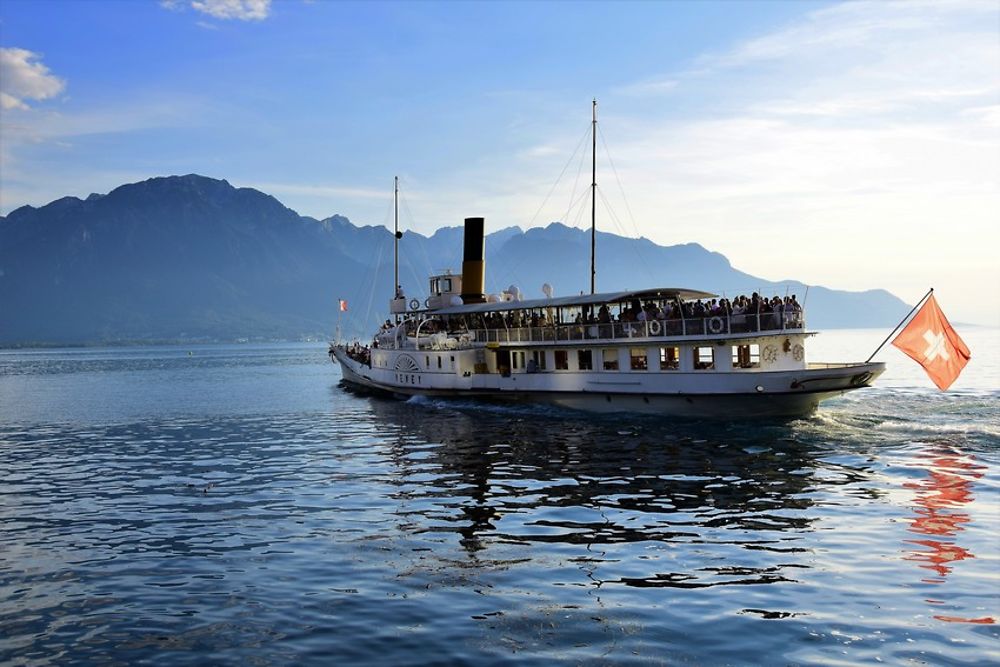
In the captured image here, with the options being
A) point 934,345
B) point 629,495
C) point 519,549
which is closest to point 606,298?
point 934,345

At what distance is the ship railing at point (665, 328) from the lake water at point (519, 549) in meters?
4.46

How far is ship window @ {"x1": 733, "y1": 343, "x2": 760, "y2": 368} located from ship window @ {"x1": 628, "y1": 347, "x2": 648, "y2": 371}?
4894 mm

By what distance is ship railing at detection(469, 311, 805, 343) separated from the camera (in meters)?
36.5

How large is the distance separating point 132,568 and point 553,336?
30919 millimetres

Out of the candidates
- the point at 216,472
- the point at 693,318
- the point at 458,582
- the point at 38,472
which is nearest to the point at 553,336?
the point at 693,318

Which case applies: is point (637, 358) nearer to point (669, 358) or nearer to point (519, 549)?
point (669, 358)

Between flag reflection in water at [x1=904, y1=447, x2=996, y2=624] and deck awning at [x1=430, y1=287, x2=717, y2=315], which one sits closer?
flag reflection in water at [x1=904, y1=447, x2=996, y2=624]

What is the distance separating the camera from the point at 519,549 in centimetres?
1727

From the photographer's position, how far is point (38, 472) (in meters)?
29.7

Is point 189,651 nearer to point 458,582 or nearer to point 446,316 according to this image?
point 458,582

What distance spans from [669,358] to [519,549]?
80.3 feet

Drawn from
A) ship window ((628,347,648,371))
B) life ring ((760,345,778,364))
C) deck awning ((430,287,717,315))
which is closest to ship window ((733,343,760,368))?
life ring ((760,345,778,364))

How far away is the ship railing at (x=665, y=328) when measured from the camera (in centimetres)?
3647

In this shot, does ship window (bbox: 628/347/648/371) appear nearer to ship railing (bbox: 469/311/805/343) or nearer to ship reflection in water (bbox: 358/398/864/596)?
ship railing (bbox: 469/311/805/343)
